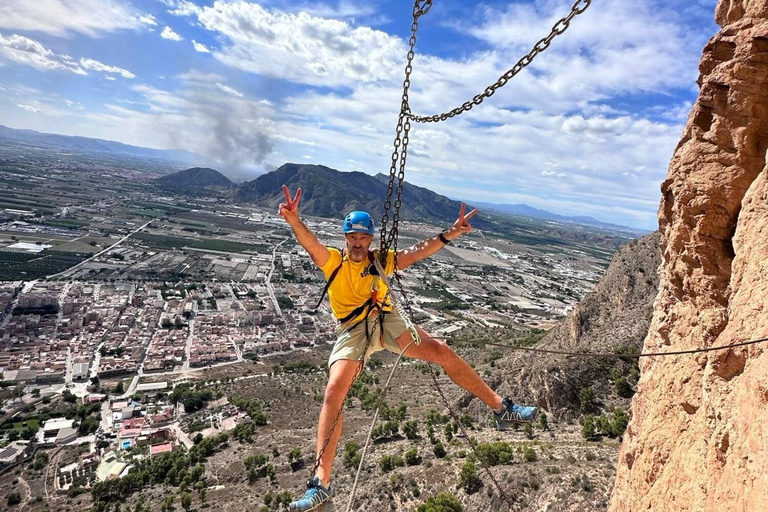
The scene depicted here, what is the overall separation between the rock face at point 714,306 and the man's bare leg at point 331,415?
379cm

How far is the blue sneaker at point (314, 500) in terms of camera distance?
446cm

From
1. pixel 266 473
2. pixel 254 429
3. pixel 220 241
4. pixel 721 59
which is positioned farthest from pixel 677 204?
pixel 220 241

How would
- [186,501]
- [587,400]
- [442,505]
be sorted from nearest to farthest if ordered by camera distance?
[442,505]
[587,400]
[186,501]

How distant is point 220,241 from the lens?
12912cm

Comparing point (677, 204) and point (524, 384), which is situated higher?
point (677, 204)

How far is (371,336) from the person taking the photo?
566 centimetres

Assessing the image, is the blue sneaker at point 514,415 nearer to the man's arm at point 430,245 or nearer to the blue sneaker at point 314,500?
the man's arm at point 430,245

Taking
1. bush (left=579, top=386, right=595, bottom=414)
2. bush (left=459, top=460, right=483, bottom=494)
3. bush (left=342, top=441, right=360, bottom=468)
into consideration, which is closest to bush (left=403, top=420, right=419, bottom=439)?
bush (left=342, top=441, right=360, bottom=468)

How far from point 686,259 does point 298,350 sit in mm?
59237

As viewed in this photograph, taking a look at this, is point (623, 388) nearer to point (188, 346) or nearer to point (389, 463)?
point (389, 463)

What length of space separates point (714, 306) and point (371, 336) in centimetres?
419

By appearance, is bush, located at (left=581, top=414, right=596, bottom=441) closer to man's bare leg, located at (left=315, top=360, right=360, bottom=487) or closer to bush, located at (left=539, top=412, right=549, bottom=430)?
bush, located at (left=539, top=412, right=549, bottom=430)

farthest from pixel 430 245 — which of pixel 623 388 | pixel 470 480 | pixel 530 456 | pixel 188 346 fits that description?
pixel 188 346

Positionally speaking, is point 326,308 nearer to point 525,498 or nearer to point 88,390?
point 88,390
